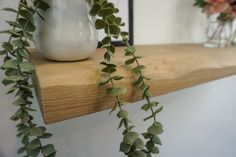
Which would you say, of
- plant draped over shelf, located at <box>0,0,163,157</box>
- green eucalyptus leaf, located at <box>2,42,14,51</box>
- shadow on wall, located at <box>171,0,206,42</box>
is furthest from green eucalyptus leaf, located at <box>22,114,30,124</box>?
shadow on wall, located at <box>171,0,206,42</box>

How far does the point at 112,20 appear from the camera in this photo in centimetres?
41

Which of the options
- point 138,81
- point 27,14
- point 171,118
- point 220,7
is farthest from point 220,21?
point 27,14

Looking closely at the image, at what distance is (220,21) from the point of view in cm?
95

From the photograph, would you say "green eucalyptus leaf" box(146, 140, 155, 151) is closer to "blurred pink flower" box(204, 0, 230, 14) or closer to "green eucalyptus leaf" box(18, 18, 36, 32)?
"green eucalyptus leaf" box(18, 18, 36, 32)

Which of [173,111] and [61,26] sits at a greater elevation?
[61,26]

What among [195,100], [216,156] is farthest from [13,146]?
[216,156]

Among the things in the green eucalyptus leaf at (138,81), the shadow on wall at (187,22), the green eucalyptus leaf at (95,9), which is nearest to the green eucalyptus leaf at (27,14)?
the green eucalyptus leaf at (95,9)

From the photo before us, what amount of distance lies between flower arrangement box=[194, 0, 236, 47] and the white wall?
2.8 inches

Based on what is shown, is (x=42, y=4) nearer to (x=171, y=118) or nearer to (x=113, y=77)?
(x=113, y=77)

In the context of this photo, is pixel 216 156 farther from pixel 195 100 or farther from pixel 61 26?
pixel 61 26

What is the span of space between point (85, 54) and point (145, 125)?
50 centimetres

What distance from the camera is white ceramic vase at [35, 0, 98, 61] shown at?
1.42 ft

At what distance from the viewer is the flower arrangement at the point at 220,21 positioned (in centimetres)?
86

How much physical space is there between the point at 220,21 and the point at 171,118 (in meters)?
0.45
